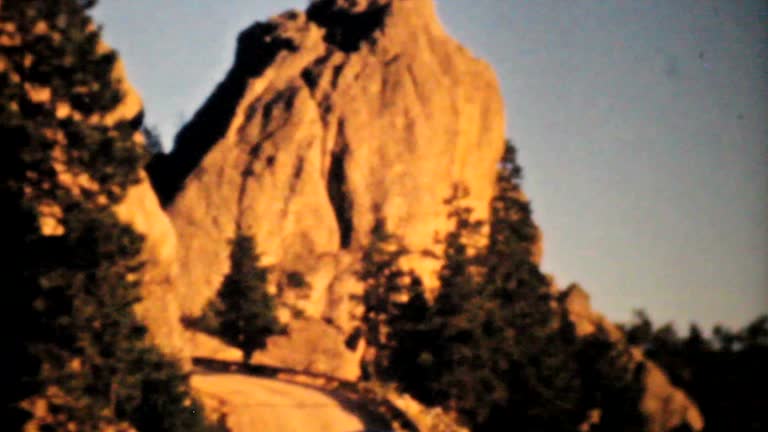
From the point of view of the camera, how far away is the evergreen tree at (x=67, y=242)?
19.6 m

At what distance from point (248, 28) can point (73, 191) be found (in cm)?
5654

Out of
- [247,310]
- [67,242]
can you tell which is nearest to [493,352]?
[247,310]

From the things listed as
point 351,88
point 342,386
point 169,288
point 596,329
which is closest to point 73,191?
point 169,288

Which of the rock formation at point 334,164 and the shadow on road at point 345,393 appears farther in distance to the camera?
the rock formation at point 334,164

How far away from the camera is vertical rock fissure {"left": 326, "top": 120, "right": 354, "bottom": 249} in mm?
55219

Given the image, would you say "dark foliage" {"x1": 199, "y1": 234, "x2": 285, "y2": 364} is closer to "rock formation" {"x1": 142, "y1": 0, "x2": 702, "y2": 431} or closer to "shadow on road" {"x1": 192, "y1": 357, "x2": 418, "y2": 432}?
"shadow on road" {"x1": 192, "y1": 357, "x2": 418, "y2": 432}

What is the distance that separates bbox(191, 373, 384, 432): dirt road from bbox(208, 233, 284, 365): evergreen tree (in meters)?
8.57

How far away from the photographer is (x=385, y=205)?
54.9 meters

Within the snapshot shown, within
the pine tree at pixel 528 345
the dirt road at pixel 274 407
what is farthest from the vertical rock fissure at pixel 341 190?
the dirt road at pixel 274 407

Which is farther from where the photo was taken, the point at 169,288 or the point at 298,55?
the point at 298,55

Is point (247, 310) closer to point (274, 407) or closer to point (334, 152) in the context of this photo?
point (274, 407)

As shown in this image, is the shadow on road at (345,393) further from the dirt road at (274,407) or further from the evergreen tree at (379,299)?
the evergreen tree at (379,299)

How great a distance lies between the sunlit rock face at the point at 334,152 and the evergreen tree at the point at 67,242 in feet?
83.9

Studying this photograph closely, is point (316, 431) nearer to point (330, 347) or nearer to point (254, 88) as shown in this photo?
point (330, 347)
